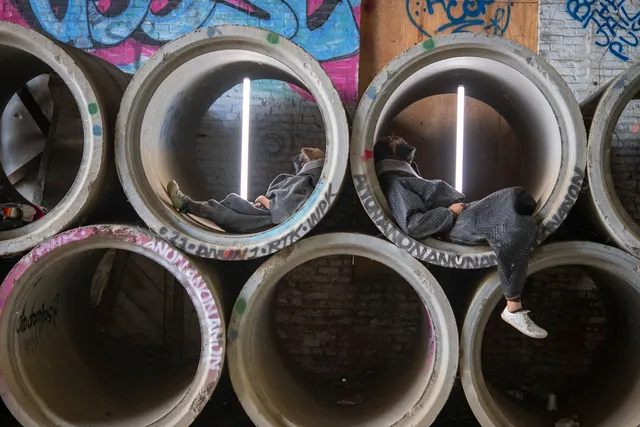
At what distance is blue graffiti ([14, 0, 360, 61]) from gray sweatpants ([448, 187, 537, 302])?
72.0 inches

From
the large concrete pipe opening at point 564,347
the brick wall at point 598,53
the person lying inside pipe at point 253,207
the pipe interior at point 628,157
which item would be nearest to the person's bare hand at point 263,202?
the person lying inside pipe at point 253,207

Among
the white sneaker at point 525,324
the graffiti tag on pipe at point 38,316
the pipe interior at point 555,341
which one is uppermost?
the white sneaker at point 525,324

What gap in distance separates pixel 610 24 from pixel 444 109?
1.37m

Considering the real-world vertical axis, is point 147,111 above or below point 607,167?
above

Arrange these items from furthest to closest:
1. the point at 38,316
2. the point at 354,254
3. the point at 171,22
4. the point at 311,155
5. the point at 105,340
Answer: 1. the point at 171,22
2. the point at 105,340
3. the point at 311,155
4. the point at 38,316
5. the point at 354,254

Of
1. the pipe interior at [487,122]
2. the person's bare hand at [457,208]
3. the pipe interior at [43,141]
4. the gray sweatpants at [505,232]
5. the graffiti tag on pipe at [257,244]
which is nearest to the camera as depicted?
the gray sweatpants at [505,232]

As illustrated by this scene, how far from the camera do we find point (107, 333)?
371 centimetres

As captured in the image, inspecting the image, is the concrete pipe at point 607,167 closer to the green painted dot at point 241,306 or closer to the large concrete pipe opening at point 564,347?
the large concrete pipe opening at point 564,347

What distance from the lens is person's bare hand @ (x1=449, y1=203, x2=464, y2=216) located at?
252 centimetres

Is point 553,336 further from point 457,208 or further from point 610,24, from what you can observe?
point 610,24

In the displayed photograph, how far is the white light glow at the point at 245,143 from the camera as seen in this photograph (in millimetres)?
3797

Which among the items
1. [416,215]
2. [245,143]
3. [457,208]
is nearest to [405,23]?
[245,143]

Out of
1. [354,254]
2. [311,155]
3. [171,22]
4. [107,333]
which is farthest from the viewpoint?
[171,22]

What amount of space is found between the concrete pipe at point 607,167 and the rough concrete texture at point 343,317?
5.27 ft
